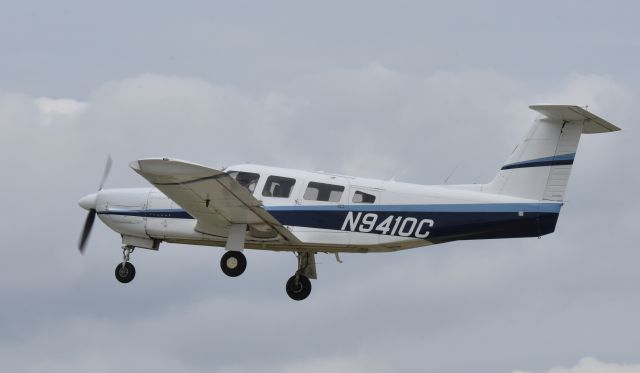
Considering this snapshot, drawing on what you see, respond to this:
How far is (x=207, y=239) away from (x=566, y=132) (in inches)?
295

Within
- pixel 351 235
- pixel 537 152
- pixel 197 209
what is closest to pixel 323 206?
pixel 351 235

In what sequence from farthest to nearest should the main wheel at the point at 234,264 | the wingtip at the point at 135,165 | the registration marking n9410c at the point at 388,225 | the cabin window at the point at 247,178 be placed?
the cabin window at the point at 247,178 → the main wheel at the point at 234,264 → the registration marking n9410c at the point at 388,225 → the wingtip at the point at 135,165

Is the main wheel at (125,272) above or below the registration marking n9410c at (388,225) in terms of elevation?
below

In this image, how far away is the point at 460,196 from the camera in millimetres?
26172

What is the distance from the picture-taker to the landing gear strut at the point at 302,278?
1107 inches

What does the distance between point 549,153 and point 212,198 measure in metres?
6.55

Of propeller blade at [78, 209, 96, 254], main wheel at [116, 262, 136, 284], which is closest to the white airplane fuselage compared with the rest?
main wheel at [116, 262, 136, 284]

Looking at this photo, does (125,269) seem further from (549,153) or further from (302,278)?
(549,153)

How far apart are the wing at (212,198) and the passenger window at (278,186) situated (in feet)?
2.35

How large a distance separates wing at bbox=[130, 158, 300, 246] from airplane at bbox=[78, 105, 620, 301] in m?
0.03

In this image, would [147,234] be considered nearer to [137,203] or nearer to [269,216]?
[137,203]

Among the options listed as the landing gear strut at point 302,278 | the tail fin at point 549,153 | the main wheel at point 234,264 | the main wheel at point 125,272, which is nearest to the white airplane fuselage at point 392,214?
the tail fin at point 549,153

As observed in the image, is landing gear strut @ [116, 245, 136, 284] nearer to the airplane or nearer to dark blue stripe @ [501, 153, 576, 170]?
the airplane

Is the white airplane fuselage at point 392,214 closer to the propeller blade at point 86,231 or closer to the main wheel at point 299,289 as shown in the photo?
the main wheel at point 299,289
